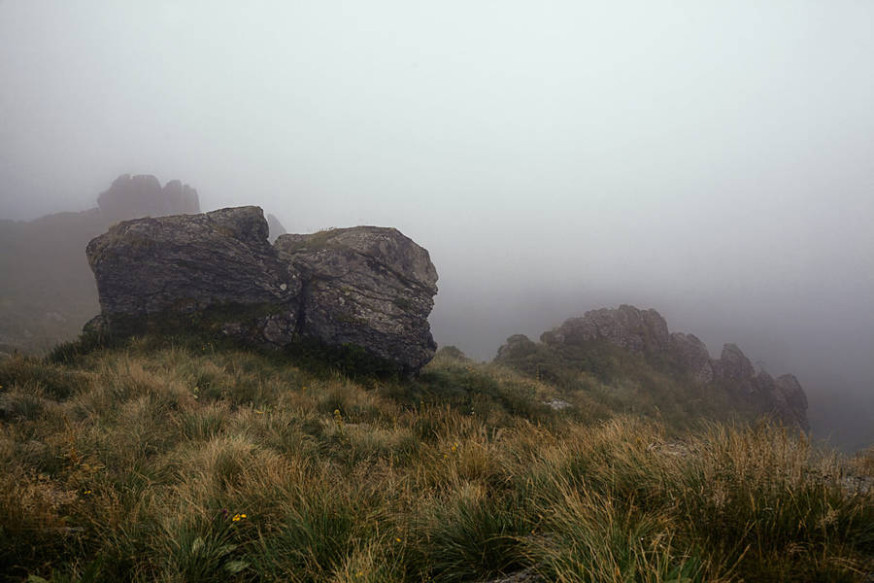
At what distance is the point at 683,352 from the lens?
3562 cm

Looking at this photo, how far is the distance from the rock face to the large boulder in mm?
41

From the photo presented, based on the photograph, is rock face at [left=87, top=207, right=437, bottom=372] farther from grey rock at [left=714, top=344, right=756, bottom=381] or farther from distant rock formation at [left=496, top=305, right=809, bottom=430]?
grey rock at [left=714, top=344, right=756, bottom=381]

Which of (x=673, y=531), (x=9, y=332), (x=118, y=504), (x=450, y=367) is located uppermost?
(x=673, y=531)

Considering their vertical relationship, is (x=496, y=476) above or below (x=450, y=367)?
above

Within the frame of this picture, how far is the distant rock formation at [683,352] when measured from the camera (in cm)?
3284

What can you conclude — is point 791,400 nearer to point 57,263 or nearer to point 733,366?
point 733,366

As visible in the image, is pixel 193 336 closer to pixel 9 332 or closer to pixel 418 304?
pixel 418 304

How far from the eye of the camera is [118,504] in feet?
8.34

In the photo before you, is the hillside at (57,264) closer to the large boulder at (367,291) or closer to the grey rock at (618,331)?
the large boulder at (367,291)

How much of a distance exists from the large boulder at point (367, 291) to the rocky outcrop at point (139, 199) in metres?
91.3

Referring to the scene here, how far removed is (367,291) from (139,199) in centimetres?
10301

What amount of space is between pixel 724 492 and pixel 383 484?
2.76m

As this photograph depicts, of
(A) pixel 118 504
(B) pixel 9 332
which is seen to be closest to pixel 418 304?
(A) pixel 118 504

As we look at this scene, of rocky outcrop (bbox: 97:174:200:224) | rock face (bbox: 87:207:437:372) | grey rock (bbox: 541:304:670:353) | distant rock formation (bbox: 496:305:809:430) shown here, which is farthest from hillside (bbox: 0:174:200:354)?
distant rock formation (bbox: 496:305:809:430)
